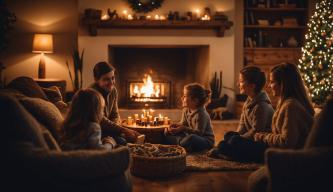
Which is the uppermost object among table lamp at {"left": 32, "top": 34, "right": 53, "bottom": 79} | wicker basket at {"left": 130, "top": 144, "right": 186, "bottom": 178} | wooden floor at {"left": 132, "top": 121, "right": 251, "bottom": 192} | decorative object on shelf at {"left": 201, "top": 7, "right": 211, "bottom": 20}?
decorative object on shelf at {"left": 201, "top": 7, "right": 211, "bottom": 20}

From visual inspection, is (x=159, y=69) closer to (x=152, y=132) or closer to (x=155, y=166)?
(x=152, y=132)

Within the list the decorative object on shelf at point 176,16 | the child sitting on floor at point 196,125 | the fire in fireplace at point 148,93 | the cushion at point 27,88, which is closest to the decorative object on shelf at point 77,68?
the fire in fireplace at point 148,93

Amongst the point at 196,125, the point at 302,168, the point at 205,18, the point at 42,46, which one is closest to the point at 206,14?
the point at 205,18

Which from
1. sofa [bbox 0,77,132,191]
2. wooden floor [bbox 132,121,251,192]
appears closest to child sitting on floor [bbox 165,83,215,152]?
wooden floor [bbox 132,121,251,192]

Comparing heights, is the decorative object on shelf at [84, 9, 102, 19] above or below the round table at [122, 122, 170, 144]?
above

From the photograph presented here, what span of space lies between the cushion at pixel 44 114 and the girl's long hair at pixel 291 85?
5.19 ft

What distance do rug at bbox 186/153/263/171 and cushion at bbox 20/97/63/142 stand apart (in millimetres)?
1285

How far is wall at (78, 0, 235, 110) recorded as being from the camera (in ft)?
21.5

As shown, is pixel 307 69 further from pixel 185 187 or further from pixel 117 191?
pixel 117 191

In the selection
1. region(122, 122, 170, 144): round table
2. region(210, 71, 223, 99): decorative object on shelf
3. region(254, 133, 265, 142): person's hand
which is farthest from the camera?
region(210, 71, 223, 99): decorative object on shelf

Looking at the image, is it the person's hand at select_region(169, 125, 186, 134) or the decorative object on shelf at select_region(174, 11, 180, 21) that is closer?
the person's hand at select_region(169, 125, 186, 134)

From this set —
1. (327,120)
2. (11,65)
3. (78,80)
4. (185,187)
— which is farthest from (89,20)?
(327,120)

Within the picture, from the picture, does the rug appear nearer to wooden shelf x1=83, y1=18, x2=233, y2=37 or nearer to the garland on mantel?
wooden shelf x1=83, y1=18, x2=233, y2=37

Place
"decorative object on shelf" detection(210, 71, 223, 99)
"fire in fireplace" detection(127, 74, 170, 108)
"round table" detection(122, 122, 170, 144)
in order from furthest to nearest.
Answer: "fire in fireplace" detection(127, 74, 170, 108) → "decorative object on shelf" detection(210, 71, 223, 99) → "round table" detection(122, 122, 170, 144)
